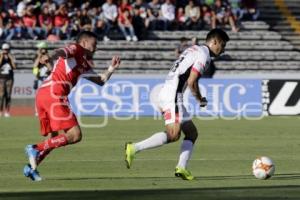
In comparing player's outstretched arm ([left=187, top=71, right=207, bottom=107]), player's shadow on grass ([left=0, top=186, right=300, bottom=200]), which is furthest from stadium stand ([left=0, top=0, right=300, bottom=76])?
player's shadow on grass ([left=0, top=186, right=300, bottom=200])

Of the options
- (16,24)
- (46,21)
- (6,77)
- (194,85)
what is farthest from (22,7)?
(194,85)

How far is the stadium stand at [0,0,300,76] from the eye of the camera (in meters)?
35.6

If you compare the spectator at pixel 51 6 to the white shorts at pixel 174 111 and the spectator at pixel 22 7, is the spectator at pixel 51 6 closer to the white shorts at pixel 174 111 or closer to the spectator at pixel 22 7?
the spectator at pixel 22 7

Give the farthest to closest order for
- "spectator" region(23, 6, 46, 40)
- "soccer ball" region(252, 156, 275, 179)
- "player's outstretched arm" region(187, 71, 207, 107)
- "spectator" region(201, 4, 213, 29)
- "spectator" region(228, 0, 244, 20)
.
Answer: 1. "spectator" region(228, 0, 244, 20)
2. "spectator" region(201, 4, 213, 29)
3. "spectator" region(23, 6, 46, 40)
4. "player's outstretched arm" region(187, 71, 207, 107)
5. "soccer ball" region(252, 156, 275, 179)

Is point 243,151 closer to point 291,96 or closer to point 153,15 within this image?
point 291,96

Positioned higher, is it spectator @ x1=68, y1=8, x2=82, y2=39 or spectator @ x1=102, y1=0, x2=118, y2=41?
spectator @ x1=102, y1=0, x2=118, y2=41

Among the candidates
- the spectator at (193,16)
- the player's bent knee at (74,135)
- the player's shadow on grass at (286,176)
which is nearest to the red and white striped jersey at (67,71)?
the player's bent knee at (74,135)

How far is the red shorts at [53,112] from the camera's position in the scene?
12.8m

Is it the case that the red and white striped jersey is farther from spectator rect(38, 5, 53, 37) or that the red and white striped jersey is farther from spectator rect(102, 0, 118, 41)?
spectator rect(102, 0, 118, 41)

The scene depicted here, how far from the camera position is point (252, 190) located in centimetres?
1130

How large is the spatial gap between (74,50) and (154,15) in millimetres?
24555

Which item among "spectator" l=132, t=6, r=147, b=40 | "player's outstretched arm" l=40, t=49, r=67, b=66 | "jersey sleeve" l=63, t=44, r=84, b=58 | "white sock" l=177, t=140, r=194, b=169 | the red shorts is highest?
"spectator" l=132, t=6, r=147, b=40

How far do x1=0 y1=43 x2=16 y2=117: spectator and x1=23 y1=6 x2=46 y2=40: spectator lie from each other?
6.40 m

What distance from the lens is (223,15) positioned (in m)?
38.1
